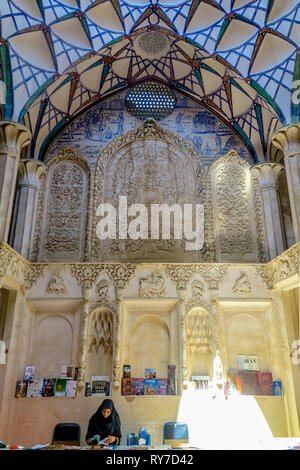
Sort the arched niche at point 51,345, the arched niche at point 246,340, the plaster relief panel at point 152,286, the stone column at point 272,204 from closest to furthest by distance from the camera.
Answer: the arched niche at point 51,345
the arched niche at point 246,340
the plaster relief panel at point 152,286
the stone column at point 272,204

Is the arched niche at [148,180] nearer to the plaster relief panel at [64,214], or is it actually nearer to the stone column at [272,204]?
the plaster relief panel at [64,214]

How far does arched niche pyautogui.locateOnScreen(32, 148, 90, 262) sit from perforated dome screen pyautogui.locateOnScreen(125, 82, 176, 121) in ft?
9.24

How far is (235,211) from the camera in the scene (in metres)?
11.6

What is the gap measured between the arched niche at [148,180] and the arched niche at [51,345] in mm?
2356

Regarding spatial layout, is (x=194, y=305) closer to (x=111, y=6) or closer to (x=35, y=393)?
(x=35, y=393)

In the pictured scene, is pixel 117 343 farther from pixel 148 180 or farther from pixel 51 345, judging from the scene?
pixel 148 180

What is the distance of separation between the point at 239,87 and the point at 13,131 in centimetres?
714

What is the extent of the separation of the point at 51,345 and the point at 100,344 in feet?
4.57

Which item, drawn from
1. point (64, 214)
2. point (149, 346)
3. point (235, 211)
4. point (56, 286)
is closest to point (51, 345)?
point (56, 286)

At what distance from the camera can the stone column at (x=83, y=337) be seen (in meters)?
9.20

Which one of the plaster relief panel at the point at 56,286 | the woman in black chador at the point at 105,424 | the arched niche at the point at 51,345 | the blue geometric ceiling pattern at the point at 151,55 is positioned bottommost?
the woman in black chador at the point at 105,424

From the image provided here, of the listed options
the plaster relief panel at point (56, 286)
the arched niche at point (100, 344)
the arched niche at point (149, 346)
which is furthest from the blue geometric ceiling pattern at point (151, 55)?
the arched niche at point (149, 346)

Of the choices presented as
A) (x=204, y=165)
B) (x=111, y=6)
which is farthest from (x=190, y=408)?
(x=111, y=6)

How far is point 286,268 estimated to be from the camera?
9234 mm
